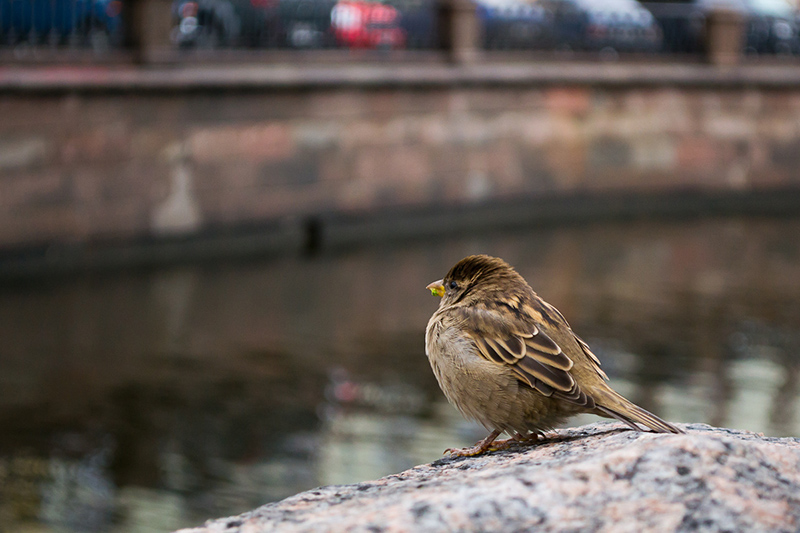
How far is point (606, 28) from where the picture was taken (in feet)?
62.5

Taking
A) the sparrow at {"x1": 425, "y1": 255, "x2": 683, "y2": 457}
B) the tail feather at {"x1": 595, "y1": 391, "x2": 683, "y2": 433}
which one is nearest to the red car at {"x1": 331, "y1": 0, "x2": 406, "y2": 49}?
the sparrow at {"x1": 425, "y1": 255, "x2": 683, "y2": 457}

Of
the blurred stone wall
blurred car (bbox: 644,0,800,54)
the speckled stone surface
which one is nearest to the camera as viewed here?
the speckled stone surface

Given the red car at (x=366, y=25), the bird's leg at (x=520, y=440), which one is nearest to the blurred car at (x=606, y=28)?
the red car at (x=366, y=25)

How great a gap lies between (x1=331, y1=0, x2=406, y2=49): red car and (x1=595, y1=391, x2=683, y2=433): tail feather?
1350cm

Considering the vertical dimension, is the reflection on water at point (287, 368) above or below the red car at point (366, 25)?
below

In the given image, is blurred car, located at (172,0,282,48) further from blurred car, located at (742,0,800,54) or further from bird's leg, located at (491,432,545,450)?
bird's leg, located at (491,432,545,450)

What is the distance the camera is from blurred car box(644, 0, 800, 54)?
19812 mm

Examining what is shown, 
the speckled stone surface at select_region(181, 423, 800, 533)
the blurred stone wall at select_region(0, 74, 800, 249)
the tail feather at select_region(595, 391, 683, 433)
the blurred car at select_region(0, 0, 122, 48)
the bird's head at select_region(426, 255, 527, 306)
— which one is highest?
the blurred car at select_region(0, 0, 122, 48)

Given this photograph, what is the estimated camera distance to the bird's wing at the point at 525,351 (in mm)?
2539

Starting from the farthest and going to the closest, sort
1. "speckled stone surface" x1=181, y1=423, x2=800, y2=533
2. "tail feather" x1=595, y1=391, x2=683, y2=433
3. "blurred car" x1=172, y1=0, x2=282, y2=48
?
"blurred car" x1=172, y1=0, x2=282, y2=48, "tail feather" x1=595, y1=391, x2=683, y2=433, "speckled stone surface" x1=181, y1=423, x2=800, y2=533

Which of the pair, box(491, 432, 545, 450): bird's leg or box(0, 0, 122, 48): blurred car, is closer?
box(491, 432, 545, 450): bird's leg

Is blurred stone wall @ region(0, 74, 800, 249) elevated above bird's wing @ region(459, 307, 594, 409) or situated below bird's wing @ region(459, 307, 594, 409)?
below

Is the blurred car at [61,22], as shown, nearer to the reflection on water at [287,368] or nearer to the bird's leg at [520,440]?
the reflection on water at [287,368]

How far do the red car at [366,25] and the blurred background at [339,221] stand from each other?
53mm
